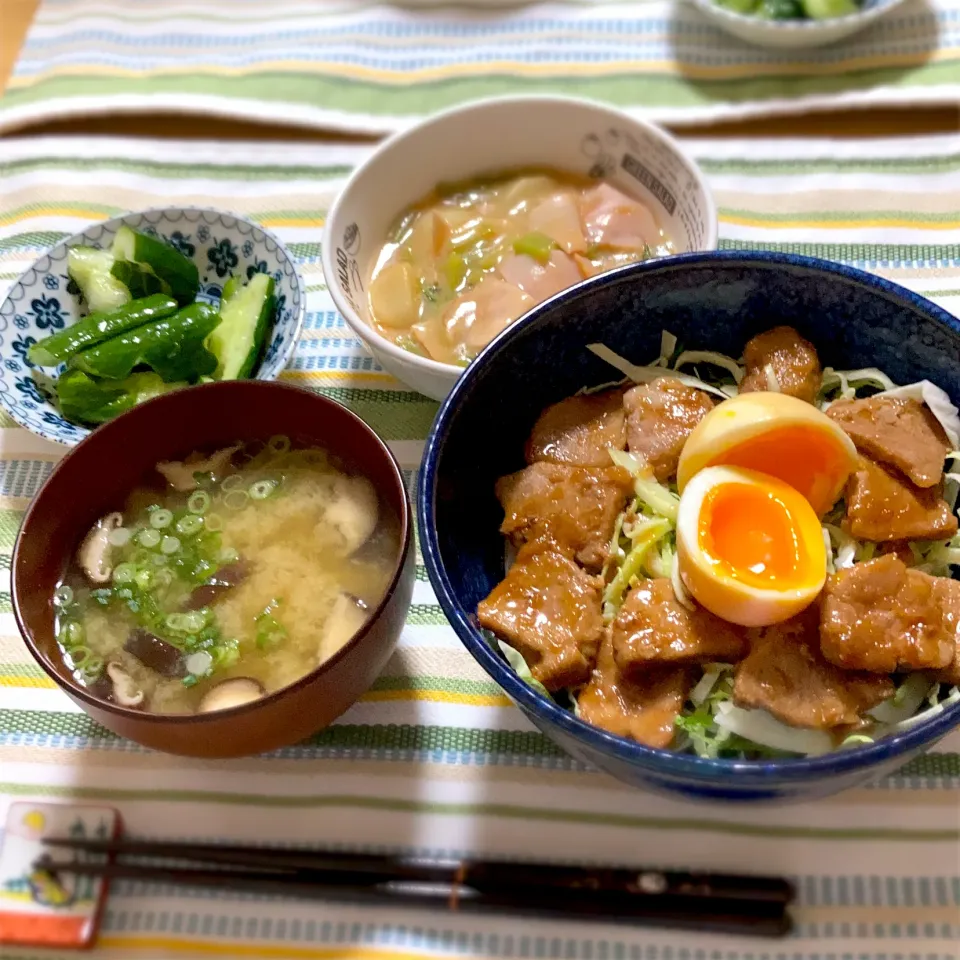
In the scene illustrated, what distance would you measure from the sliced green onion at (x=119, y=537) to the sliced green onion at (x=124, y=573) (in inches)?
1.5

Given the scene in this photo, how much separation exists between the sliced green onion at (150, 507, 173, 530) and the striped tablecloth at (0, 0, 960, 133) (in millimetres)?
1313

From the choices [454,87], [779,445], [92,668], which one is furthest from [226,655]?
[454,87]

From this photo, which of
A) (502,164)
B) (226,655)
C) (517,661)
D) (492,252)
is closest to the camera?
(517,661)

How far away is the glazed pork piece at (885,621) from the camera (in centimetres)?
111

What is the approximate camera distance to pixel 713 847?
1219mm

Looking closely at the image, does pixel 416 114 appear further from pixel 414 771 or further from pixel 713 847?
pixel 713 847

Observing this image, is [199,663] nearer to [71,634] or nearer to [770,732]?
[71,634]

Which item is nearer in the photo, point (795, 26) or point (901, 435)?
point (901, 435)

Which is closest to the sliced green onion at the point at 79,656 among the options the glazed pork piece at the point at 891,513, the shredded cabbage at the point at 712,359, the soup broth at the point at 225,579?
the soup broth at the point at 225,579

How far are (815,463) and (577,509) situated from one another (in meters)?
0.35

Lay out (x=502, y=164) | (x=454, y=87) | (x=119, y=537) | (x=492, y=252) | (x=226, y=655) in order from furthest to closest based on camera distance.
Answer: (x=454, y=87) < (x=502, y=164) < (x=492, y=252) < (x=119, y=537) < (x=226, y=655)

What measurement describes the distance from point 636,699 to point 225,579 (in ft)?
2.23

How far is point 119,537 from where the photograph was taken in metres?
1.43

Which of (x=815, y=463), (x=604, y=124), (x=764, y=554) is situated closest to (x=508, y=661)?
(x=764, y=554)
